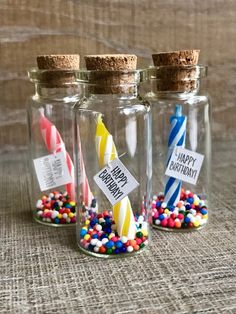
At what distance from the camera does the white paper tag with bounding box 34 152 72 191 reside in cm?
83

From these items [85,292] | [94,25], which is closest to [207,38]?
[94,25]

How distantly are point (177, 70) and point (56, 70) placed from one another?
0.64 ft

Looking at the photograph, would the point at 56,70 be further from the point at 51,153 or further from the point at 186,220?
the point at 186,220

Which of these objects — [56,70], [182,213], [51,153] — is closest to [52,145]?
[51,153]

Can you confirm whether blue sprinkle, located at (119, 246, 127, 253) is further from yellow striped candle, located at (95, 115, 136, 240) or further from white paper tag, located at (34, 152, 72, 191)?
white paper tag, located at (34, 152, 72, 191)

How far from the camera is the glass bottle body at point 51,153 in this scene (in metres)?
0.82

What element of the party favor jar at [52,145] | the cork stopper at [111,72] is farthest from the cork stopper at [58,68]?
the cork stopper at [111,72]

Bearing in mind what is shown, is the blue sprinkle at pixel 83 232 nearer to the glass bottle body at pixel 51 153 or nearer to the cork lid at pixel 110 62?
the glass bottle body at pixel 51 153

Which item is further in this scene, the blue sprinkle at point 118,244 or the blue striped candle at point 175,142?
the blue striped candle at point 175,142

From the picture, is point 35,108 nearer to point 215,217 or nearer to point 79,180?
point 79,180

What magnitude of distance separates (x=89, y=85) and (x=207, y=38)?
71 cm

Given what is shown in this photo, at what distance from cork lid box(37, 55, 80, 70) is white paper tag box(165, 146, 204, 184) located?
23 centimetres

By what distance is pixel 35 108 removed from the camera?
871 mm

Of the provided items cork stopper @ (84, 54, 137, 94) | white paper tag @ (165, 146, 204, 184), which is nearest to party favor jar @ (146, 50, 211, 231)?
white paper tag @ (165, 146, 204, 184)
